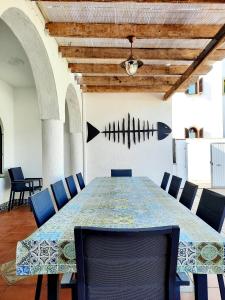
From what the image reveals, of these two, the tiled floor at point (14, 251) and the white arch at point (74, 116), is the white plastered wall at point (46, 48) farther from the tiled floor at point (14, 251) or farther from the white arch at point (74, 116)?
the tiled floor at point (14, 251)

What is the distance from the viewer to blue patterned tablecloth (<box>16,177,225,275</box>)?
4.99ft

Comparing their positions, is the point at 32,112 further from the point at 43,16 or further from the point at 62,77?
the point at 43,16

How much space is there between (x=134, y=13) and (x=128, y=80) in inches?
118

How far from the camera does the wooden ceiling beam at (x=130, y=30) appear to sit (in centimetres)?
360

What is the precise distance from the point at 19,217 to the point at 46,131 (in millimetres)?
2071

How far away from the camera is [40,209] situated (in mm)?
2193

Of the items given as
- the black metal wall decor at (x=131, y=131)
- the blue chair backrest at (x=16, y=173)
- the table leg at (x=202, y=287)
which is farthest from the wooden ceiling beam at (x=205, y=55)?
the blue chair backrest at (x=16, y=173)

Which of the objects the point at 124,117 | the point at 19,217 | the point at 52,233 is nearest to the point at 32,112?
the point at 124,117

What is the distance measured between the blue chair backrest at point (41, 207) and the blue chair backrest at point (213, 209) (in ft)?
4.03

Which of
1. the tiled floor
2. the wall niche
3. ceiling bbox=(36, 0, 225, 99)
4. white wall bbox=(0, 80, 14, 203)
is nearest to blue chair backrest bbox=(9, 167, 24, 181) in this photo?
white wall bbox=(0, 80, 14, 203)

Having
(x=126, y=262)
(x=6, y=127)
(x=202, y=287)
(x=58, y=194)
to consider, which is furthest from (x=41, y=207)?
(x=6, y=127)

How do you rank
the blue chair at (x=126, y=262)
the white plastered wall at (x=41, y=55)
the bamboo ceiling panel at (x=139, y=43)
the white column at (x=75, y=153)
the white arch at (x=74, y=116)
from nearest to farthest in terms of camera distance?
the blue chair at (x=126, y=262) < the white plastered wall at (x=41, y=55) < the bamboo ceiling panel at (x=139, y=43) < the white arch at (x=74, y=116) < the white column at (x=75, y=153)

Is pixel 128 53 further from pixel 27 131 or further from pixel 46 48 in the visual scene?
pixel 27 131

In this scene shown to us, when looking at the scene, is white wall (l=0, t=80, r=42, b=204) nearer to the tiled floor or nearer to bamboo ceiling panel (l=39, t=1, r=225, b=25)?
the tiled floor
